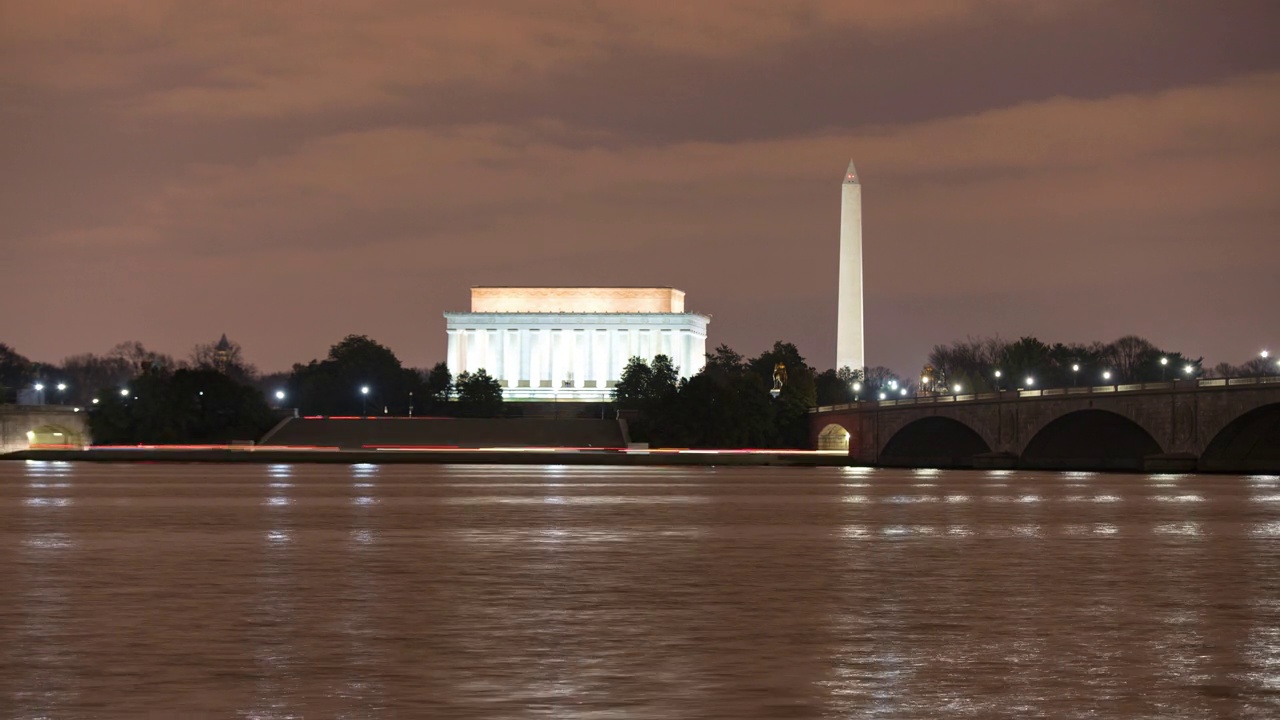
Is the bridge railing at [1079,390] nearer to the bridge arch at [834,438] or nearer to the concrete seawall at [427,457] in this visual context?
the bridge arch at [834,438]

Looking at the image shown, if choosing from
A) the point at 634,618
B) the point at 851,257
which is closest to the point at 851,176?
the point at 851,257

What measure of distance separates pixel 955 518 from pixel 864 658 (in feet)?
87.1

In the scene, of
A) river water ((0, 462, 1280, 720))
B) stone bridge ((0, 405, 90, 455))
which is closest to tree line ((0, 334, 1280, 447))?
stone bridge ((0, 405, 90, 455))

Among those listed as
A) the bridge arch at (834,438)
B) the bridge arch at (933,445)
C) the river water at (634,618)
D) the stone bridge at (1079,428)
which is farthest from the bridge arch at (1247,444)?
the river water at (634,618)

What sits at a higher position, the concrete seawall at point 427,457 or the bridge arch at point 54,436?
the bridge arch at point 54,436

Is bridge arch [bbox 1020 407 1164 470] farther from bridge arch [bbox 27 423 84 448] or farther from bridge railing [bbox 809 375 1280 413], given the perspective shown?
bridge arch [bbox 27 423 84 448]

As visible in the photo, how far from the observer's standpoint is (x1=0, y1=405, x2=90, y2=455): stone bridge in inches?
5812

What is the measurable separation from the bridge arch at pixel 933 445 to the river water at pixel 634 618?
9071cm

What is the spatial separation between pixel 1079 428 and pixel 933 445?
909 inches

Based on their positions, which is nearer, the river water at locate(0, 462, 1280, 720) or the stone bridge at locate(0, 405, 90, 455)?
the river water at locate(0, 462, 1280, 720)

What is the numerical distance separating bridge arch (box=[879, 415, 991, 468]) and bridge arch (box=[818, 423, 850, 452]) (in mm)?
15019

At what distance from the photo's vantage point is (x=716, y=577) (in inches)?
960

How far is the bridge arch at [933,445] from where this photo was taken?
130 meters

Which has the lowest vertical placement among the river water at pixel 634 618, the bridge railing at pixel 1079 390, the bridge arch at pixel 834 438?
the river water at pixel 634 618
